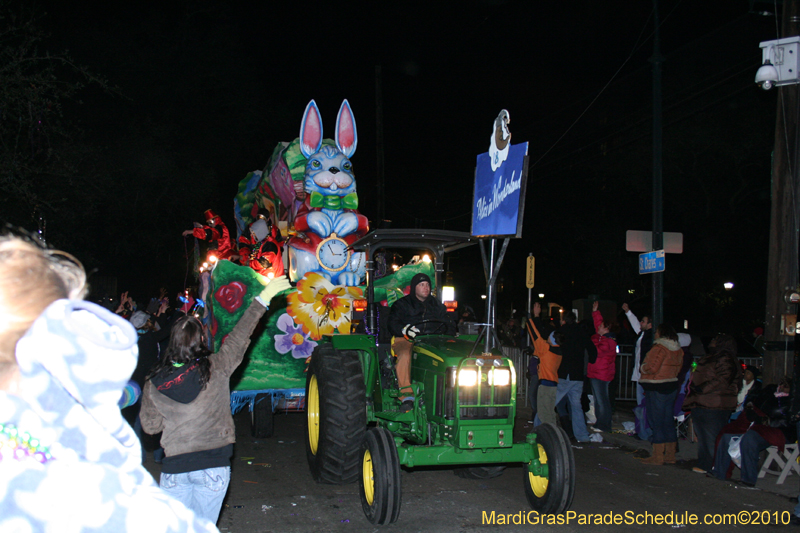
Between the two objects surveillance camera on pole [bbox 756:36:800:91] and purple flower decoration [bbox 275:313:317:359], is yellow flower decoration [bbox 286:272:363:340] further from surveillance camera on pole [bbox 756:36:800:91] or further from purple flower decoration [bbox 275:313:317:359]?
surveillance camera on pole [bbox 756:36:800:91]

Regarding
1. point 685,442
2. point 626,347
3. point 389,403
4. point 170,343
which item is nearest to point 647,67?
point 626,347

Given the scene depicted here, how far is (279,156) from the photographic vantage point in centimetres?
1172

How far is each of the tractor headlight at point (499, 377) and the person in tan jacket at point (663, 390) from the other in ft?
10.5

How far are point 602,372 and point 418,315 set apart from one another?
13.1 ft

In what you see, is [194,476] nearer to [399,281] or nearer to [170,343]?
[170,343]

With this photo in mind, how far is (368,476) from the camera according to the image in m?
5.14

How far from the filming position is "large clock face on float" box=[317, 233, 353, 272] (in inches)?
364

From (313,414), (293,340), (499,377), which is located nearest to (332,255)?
(293,340)

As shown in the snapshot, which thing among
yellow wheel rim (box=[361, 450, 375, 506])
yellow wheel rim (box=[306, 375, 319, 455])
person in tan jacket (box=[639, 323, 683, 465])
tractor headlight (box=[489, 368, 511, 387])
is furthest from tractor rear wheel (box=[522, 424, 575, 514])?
person in tan jacket (box=[639, 323, 683, 465])

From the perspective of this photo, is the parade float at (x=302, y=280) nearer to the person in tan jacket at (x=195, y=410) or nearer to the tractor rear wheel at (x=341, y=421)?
the tractor rear wheel at (x=341, y=421)

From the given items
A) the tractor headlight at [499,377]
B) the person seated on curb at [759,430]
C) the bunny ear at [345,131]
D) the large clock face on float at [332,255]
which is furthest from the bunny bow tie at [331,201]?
the person seated on curb at [759,430]

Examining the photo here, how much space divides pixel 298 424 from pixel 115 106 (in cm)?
1599

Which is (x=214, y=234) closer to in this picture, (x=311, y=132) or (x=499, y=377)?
(x=311, y=132)

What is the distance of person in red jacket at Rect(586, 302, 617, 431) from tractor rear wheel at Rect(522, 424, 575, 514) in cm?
399
